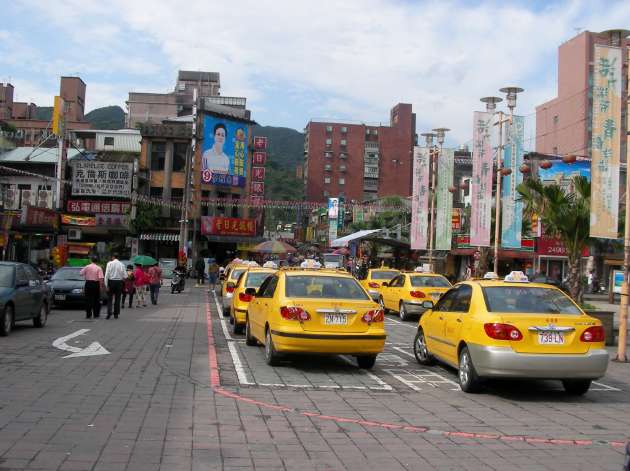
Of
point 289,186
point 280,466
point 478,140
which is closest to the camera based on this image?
point 280,466

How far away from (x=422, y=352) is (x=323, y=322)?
7.31 ft

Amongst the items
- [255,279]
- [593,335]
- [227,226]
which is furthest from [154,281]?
[227,226]

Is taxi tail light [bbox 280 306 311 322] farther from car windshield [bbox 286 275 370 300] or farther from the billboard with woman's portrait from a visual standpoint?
the billboard with woman's portrait

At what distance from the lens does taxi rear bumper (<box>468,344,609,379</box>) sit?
8.20m

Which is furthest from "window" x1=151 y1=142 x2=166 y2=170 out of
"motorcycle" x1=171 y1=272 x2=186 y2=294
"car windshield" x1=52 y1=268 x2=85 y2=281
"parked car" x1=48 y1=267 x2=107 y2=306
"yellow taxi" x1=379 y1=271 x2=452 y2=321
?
"yellow taxi" x1=379 y1=271 x2=452 y2=321

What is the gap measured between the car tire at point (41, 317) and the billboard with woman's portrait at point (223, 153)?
44.2m

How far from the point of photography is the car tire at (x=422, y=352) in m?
11.0

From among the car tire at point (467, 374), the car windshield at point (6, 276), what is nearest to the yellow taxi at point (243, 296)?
Result: the car windshield at point (6, 276)

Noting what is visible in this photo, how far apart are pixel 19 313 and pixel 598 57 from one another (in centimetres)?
1278

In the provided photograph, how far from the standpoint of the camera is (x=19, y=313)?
13.8 m

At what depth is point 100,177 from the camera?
47094 millimetres

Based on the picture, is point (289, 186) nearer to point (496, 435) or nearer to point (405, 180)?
point (405, 180)

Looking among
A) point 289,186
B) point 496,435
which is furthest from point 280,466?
point 289,186

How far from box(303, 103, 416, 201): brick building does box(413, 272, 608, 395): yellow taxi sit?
103423 millimetres
